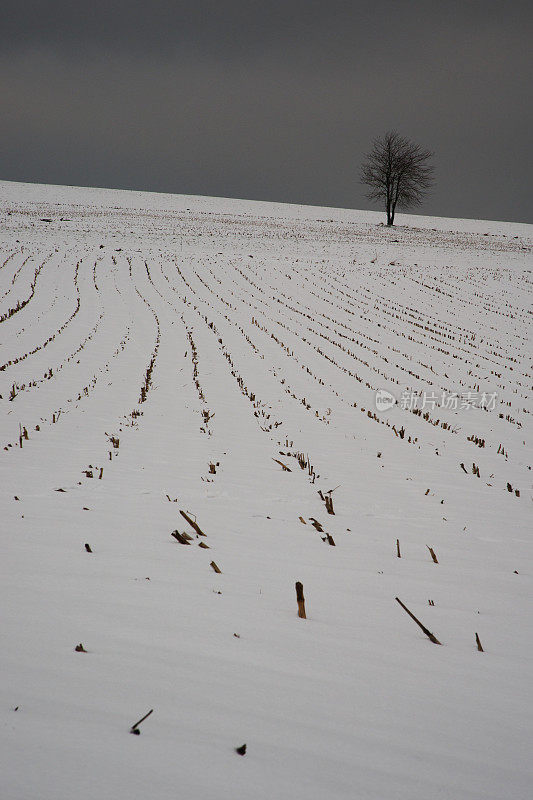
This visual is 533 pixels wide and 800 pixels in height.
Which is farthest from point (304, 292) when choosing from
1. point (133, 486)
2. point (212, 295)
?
point (133, 486)

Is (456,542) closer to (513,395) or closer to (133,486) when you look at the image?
(133,486)

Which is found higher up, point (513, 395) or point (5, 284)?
A: point (5, 284)

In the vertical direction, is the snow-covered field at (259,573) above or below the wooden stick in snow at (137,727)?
below

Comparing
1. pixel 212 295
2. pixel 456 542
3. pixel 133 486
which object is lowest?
pixel 456 542

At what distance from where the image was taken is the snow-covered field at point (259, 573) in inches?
62.1

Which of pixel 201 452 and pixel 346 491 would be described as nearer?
pixel 346 491

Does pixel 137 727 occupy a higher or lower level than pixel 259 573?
higher

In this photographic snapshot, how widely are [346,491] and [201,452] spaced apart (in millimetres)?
1523

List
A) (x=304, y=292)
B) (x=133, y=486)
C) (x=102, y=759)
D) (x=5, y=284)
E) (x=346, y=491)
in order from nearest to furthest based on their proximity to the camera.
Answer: (x=102, y=759) → (x=133, y=486) → (x=346, y=491) → (x=5, y=284) → (x=304, y=292)

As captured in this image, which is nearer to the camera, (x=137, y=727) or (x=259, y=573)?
(x=137, y=727)

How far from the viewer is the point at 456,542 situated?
144 inches

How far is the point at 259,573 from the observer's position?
2859mm

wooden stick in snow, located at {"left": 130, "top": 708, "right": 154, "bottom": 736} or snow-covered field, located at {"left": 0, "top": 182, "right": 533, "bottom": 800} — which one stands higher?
wooden stick in snow, located at {"left": 130, "top": 708, "right": 154, "bottom": 736}

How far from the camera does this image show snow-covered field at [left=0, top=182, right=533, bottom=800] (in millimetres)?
1577
